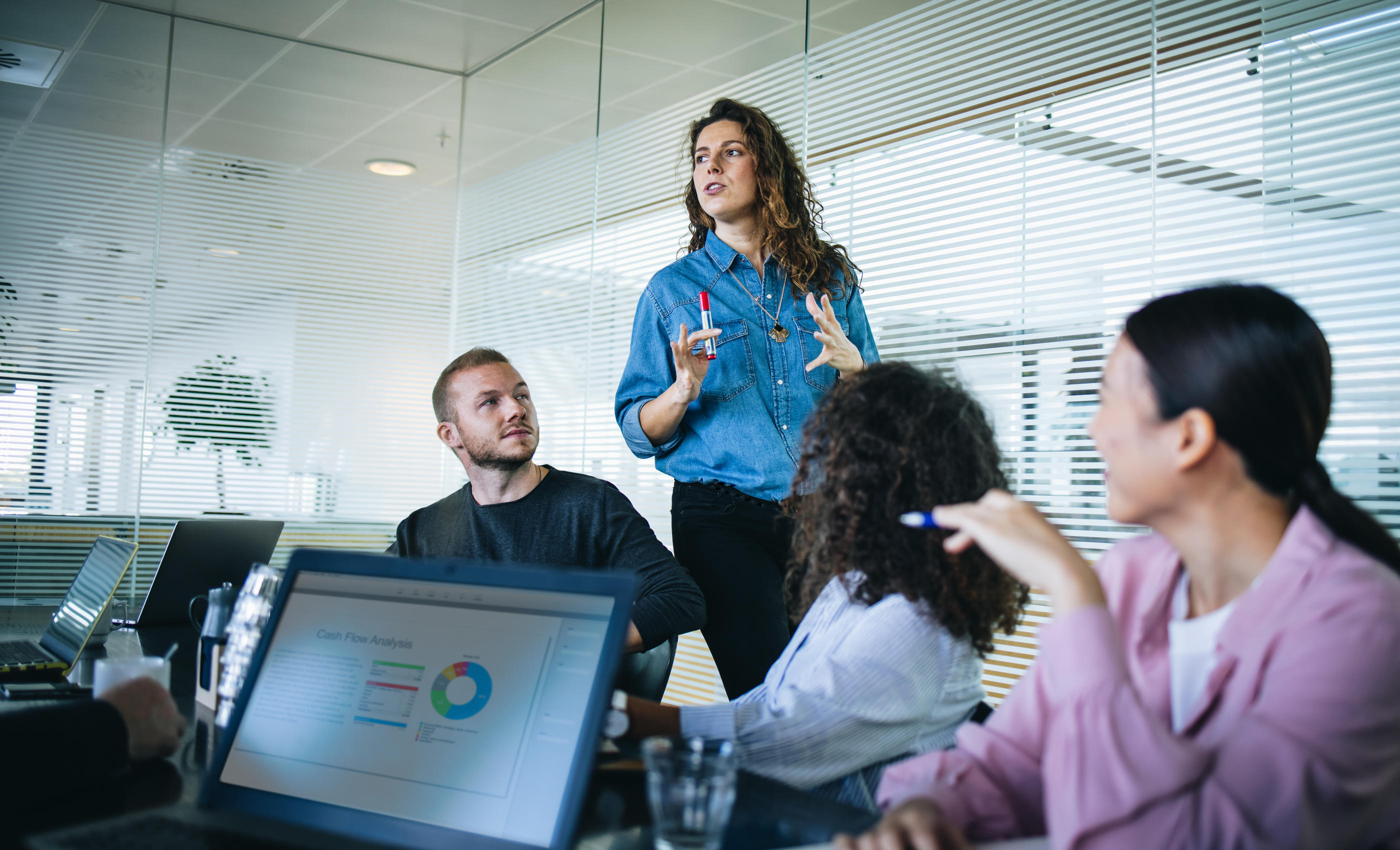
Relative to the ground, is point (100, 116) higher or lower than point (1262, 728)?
higher

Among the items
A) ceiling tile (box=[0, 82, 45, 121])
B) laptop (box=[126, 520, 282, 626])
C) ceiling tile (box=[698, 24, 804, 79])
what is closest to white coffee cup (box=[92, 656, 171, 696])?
laptop (box=[126, 520, 282, 626])

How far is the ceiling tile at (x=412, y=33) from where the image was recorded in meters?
4.03

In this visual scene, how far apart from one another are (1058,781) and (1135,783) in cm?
6

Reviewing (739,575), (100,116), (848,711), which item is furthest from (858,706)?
(100,116)

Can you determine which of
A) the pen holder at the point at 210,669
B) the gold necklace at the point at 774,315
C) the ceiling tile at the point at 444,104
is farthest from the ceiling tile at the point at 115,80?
the pen holder at the point at 210,669

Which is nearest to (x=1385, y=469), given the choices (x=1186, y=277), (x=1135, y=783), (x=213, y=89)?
(x=1186, y=277)

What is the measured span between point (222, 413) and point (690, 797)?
4.32 metres

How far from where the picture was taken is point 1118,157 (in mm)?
2668

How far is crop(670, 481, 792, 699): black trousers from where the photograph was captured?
2199 millimetres

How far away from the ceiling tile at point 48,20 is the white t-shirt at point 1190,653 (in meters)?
4.44

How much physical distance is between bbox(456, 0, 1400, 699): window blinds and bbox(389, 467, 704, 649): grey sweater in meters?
0.71

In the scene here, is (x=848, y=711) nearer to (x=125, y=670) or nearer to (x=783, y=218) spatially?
(x=125, y=670)

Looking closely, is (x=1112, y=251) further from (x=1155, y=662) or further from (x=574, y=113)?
(x=574, y=113)

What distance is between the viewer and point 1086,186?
8.96 ft
